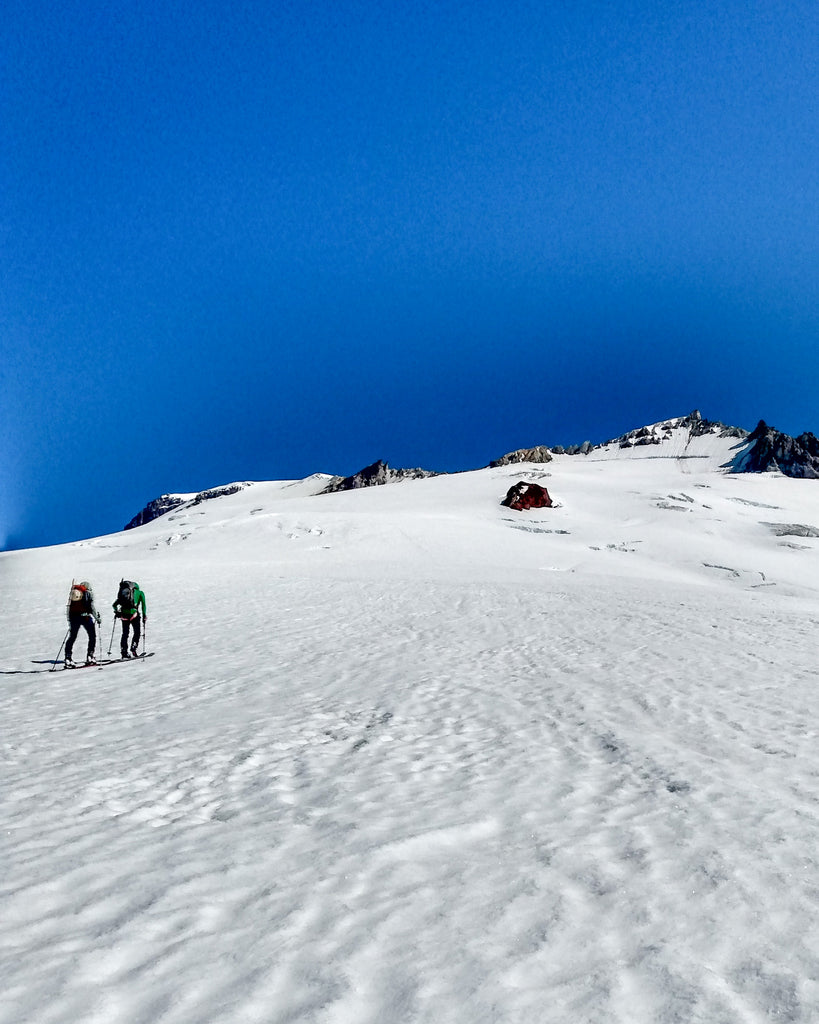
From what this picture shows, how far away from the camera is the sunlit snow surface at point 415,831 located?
3168 millimetres

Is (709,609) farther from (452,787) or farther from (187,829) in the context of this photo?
(187,829)

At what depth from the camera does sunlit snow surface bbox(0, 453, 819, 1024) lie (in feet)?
10.4

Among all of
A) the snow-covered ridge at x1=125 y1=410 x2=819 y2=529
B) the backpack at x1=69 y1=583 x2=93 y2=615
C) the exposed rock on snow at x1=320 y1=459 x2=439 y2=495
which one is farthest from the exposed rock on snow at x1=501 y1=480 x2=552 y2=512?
the exposed rock on snow at x1=320 y1=459 x2=439 y2=495

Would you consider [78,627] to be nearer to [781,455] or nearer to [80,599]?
[80,599]

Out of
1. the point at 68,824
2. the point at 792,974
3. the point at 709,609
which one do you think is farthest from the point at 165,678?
the point at 709,609

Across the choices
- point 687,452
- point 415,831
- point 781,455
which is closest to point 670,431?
point 687,452

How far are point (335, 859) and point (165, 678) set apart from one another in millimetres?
8912

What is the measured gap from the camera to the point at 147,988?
3.15 m

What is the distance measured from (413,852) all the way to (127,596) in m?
12.8

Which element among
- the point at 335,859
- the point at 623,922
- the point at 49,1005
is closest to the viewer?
the point at 49,1005

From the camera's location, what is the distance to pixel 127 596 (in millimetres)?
15188

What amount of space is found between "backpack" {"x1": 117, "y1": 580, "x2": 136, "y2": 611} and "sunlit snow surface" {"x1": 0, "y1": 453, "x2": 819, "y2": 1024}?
1474mm

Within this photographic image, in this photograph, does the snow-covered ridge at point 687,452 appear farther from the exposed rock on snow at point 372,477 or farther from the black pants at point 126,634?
the black pants at point 126,634

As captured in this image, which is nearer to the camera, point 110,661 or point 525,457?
point 110,661
